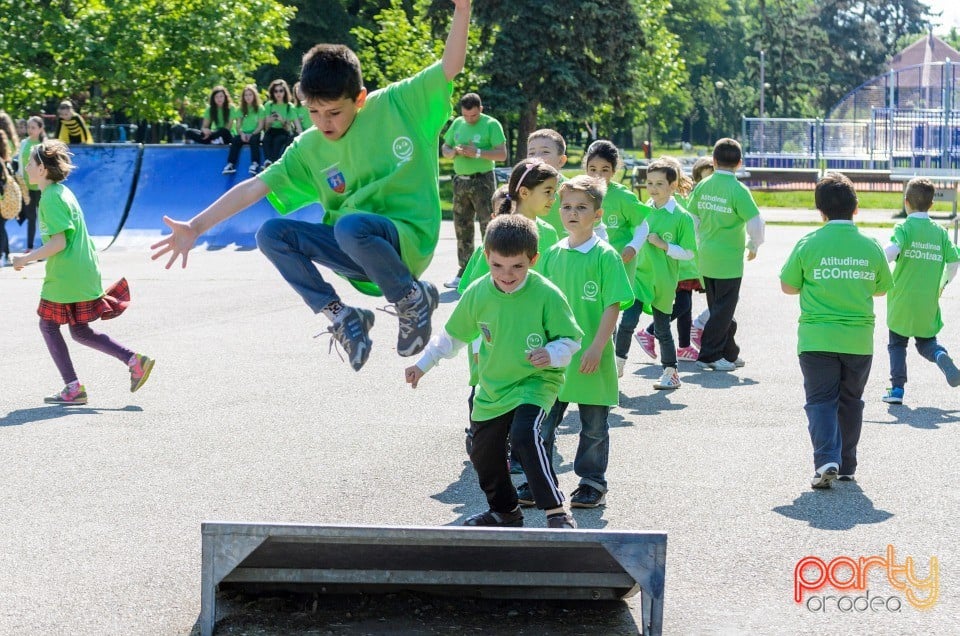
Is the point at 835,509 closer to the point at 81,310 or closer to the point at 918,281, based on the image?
the point at 918,281

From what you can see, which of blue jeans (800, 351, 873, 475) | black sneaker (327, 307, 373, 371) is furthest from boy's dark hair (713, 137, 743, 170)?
black sneaker (327, 307, 373, 371)

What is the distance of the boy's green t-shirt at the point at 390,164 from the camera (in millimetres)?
5441

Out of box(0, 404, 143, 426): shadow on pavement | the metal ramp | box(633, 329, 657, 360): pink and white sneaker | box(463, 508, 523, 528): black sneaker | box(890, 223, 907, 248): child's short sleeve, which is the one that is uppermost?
box(890, 223, 907, 248): child's short sleeve

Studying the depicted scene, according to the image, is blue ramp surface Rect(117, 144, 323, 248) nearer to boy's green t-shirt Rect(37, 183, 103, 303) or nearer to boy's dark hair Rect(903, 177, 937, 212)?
boy's green t-shirt Rect(37, 183, 103, 303)

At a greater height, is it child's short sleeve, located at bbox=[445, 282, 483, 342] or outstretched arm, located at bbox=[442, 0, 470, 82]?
outstretched arm, located at bbox=[442, 0, 470, 82]

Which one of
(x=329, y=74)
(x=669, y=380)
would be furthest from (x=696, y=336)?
(x=329, y=74)

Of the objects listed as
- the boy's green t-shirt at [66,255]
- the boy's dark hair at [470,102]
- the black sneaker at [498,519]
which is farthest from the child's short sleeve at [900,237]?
the boy's dark hair at [470,102]

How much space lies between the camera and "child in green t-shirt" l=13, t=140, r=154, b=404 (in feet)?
32.3

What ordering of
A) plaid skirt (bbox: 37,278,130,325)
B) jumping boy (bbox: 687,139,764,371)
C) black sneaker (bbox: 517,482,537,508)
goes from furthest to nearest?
jumping boy (bbox: 687,139,764,371) < plaid skirt (bbox: 37,278,130,325) < black sneaker (bbox: 517,482,537,508)

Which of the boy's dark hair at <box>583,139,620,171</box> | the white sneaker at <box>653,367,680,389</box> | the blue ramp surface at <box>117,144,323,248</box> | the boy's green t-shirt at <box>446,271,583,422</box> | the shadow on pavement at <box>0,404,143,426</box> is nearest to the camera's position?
the boy's green t-shirt at <box>446,271,583,422</box>

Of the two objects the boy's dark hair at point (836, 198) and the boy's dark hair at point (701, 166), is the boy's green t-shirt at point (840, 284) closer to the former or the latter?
the boy's dark hair at point (836, 198)

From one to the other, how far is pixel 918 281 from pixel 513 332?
16.4 feet

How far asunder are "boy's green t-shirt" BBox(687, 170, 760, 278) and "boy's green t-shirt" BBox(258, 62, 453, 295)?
6049 millimetres

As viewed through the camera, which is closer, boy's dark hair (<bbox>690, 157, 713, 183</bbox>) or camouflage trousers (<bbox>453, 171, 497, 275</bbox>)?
boy's dark hair (<bbox>690, 157, 713, 183</bbox>)
